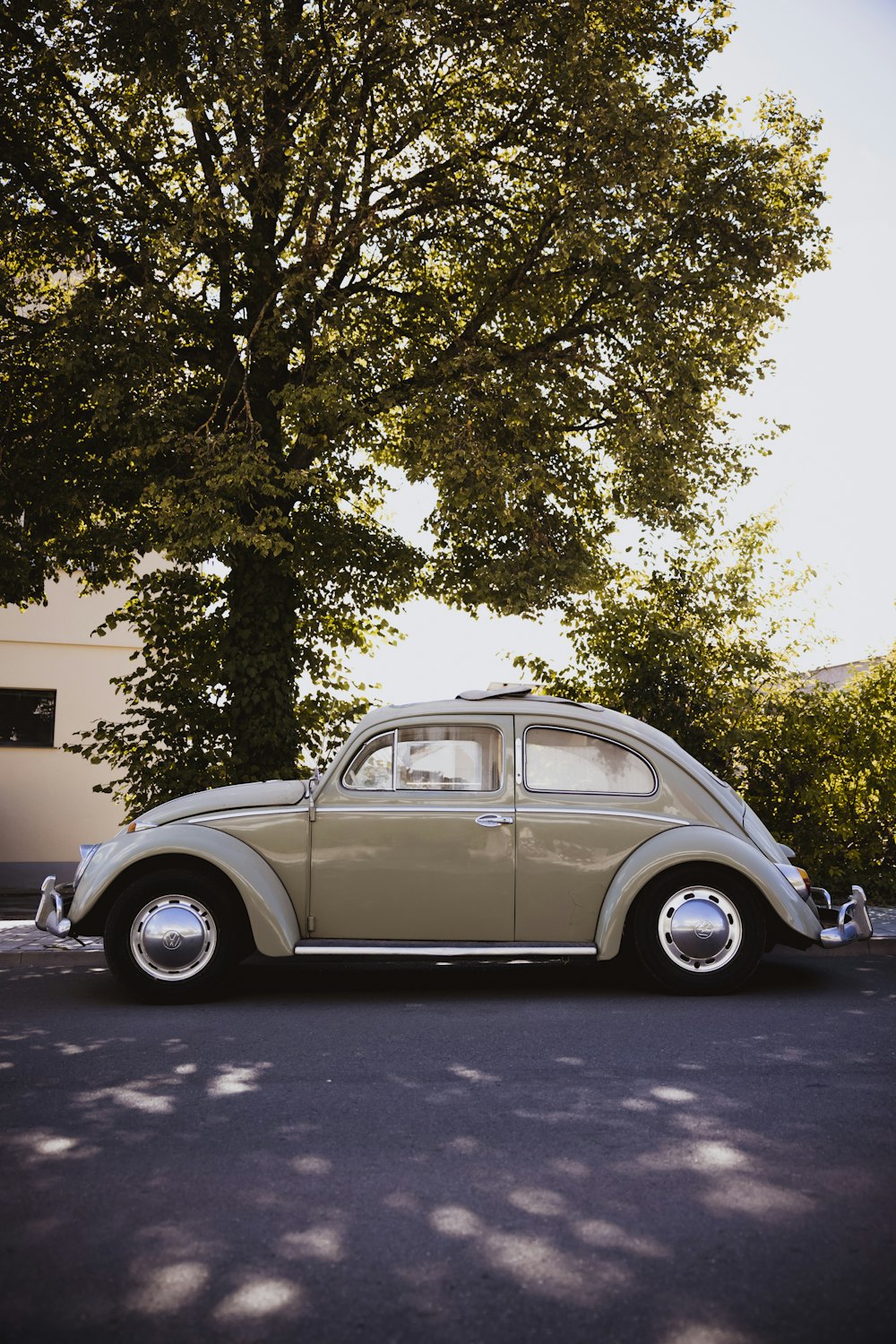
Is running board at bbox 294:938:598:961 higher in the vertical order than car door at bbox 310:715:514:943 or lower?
lower

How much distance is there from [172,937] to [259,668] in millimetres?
5654

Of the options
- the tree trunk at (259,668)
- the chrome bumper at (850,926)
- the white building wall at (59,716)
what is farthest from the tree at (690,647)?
the white building wall at (59,716)

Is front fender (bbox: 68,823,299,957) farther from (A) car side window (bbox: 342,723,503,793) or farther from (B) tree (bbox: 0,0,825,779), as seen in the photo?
(B) tree (bbox: 0,0,825,779)

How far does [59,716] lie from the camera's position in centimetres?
2047

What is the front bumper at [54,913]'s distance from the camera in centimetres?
755

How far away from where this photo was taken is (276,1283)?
3.20m

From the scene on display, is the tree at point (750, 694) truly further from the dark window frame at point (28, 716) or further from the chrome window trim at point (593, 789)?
the dark window frame at point (28, 716)

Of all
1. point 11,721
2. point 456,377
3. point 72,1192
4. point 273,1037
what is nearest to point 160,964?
point 273,1037

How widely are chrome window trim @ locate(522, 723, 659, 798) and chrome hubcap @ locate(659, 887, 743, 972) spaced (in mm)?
733

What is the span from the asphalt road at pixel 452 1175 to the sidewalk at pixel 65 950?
7.33 feet

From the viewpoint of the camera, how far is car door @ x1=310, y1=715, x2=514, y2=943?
7512 millimetres

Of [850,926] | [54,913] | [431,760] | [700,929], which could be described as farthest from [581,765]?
[54,913]

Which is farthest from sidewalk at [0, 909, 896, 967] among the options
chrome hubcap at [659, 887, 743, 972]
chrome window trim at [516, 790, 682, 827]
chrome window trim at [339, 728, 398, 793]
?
chrome window trim at [339, 728, 398, 793]

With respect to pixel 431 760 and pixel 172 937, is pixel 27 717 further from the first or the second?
pixel 431 760
